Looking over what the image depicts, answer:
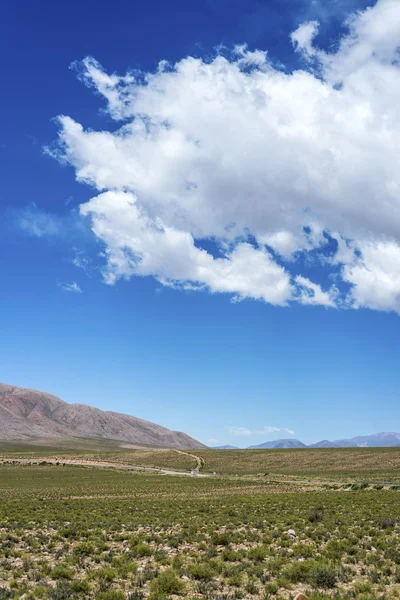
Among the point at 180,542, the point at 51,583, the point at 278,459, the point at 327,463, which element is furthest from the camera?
the point at 278,459

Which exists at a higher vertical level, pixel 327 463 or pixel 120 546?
pixel 120 546

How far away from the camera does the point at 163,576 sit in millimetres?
12773

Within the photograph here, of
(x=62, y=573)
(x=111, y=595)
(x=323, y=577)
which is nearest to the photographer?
(x=111, y=595)

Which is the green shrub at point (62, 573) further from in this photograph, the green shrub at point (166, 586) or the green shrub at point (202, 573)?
the green shrub at point (202, 573)

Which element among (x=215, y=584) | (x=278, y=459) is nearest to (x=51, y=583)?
(x=215, y=584)

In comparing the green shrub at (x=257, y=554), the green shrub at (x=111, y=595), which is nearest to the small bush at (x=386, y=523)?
the green shrub at (x=257, y=554)

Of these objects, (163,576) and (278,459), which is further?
(278,459)

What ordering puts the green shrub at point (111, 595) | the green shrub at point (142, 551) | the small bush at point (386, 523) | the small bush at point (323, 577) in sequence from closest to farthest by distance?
the green shrub at point (111, 595)
the small bush at point (323, 577)
the green shrub at point (142, 551)
the small bush at point (386, 523)

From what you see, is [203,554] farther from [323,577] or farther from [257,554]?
[323,577]

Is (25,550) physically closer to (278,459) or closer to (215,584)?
(215,584)

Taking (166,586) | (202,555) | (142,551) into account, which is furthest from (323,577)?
(142,551)

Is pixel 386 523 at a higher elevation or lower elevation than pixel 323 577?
lower

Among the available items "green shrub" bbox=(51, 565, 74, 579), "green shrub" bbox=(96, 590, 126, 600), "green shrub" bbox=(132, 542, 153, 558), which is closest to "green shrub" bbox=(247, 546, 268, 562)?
"green shrub" bbox=(132, 542, 153, 558)

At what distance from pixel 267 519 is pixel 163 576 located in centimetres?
1293
